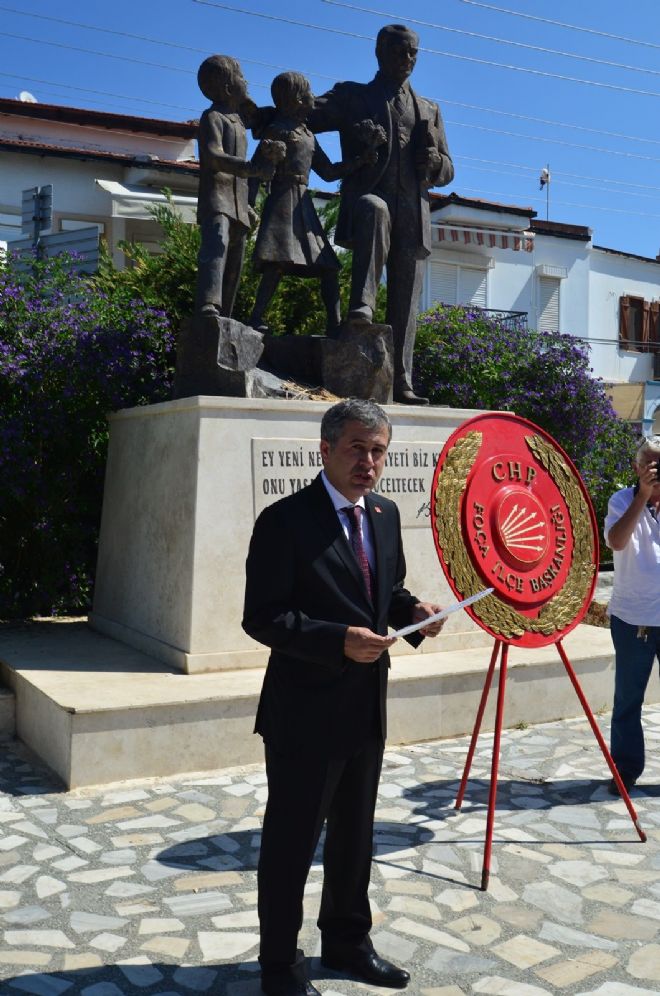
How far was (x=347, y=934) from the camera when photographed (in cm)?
304

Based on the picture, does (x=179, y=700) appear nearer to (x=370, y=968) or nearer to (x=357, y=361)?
(x=370, y=968)

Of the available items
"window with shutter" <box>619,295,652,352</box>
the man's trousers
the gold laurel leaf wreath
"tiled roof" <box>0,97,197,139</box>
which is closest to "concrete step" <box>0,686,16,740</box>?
the gold laurel leaf wreath

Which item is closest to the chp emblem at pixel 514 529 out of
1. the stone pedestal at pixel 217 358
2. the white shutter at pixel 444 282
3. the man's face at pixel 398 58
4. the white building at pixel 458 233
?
the stone pedestal at pixel 217 358

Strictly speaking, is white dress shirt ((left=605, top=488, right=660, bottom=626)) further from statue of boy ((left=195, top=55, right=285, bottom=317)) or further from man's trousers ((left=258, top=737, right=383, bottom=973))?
statue of boy ((left=195, top=55, right=285, bottom=317))

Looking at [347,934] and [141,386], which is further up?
[141,386]

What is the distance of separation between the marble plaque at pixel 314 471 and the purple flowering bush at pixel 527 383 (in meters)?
5.34

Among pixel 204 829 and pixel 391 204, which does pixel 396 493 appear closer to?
pixel 391 204

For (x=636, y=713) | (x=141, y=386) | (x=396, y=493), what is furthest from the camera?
(x=141, y=386)

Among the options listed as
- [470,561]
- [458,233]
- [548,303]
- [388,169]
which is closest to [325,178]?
[388,169]

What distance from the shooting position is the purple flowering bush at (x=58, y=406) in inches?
304

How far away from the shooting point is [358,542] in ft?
9.78

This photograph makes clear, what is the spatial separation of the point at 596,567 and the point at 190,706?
2.07 metres

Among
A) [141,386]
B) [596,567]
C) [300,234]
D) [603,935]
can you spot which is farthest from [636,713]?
[141,386]

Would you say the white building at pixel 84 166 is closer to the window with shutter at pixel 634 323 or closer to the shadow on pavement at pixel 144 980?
the window with shutter at pixel 634 323
